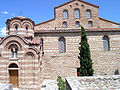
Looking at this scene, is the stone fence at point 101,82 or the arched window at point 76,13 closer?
the stone fence at point 101,82

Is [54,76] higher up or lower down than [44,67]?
lower down

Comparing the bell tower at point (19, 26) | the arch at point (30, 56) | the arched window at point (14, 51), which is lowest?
the arch at point (30, 56)

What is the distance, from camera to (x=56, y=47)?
43.8 feet

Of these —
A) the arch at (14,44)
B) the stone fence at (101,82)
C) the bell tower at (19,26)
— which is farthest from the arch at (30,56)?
the stone fence at (101,82)

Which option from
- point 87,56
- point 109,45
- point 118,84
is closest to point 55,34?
point 87,56

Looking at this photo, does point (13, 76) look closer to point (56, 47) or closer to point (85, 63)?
point (56, 47)

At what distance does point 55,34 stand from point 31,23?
127 inches

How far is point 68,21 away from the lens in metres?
15.2

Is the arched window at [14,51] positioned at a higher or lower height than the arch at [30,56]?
higher

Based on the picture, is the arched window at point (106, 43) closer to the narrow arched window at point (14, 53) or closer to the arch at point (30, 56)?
the arch at point (30, 56)

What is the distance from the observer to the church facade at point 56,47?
33.3ft

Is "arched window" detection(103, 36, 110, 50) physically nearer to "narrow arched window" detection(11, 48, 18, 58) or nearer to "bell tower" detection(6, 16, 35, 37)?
"bell tower" detection(6, 16, 35, 37)

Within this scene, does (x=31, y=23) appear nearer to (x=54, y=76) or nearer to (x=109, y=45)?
Answer: (x=54, y=76)

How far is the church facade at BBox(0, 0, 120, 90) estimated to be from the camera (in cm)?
1014
